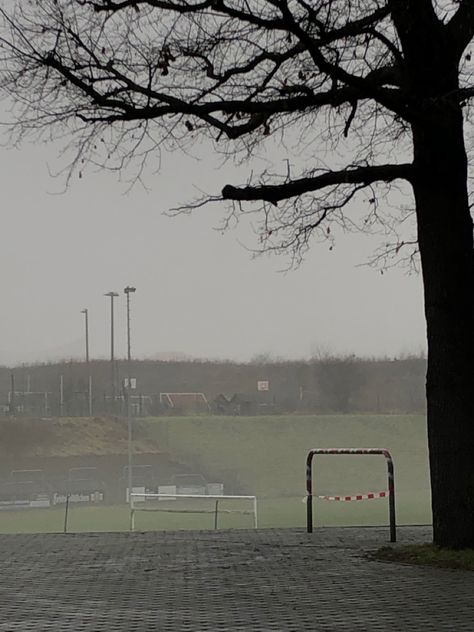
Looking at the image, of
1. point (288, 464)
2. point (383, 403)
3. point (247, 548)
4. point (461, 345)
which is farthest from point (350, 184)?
point (288, 464)

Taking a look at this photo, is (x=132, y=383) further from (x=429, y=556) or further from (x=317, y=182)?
(x=429, y=556)

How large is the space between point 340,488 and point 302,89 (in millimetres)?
42338

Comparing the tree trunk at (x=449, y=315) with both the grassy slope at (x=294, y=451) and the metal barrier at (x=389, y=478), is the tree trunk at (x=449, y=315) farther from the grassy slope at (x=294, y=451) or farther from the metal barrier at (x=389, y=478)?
the grassy slope at (x=294, y=451)

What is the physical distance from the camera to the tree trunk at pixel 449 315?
11.2m

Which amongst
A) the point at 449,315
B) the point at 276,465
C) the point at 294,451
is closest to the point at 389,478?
the point at 449,315

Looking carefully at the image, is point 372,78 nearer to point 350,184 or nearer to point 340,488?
point 350,184

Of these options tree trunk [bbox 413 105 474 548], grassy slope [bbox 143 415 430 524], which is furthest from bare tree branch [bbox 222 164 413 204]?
grassy slope [bbox 143 415 430 524]

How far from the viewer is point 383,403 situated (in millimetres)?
39531

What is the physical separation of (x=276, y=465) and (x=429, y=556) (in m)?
45.7

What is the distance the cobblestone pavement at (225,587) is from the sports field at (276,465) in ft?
96.0

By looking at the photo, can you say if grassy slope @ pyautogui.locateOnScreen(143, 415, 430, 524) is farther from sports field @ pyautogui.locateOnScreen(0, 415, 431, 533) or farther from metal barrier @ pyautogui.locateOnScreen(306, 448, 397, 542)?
metal barrier @ pyautogui.locateOnScreen(306, 448, 397, 542)

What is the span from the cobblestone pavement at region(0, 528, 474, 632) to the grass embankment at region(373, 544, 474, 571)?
0.26m

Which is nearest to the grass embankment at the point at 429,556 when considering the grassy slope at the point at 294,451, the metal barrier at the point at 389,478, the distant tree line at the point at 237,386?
the metal barrier at the point at 389,478

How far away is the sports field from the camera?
147 feet
